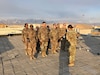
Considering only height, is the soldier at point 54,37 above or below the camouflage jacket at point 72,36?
below

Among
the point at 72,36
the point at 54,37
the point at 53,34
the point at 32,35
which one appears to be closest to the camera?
the point at 72,36

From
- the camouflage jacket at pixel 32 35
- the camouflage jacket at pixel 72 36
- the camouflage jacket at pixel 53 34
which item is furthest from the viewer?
the camouflage jacket at pixel 53 34

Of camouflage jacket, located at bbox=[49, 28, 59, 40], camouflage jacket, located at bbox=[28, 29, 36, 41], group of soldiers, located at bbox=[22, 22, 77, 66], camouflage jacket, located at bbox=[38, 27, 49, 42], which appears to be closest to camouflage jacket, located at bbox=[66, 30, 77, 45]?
group of soldiers, located at bbox=[22, 22, 77, 66]

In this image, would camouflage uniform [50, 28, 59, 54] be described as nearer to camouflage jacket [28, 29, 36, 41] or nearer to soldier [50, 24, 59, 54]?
soldier [50, 24, 59, 54]

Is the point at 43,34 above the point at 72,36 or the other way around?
the other way around

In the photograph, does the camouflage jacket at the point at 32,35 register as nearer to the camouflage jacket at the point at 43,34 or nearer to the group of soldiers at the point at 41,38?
the group of soldiers at the point at 41,38

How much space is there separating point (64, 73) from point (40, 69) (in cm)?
129

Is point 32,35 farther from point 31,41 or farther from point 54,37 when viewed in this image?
point 54,37

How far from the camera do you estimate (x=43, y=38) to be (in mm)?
13750

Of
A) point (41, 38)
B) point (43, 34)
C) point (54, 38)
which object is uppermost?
point (43, 34)

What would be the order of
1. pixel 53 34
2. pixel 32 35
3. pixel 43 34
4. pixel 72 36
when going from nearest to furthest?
pixel 72 36, pixel 32 35, pixel 43 34, pixel 53 34

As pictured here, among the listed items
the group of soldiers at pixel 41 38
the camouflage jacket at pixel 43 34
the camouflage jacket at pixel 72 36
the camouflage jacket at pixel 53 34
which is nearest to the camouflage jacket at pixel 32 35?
the group of soldiers at pixel 41 38

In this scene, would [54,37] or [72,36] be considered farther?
[54,37]

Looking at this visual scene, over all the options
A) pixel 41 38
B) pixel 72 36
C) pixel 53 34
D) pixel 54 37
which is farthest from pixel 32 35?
pixel 72 36
